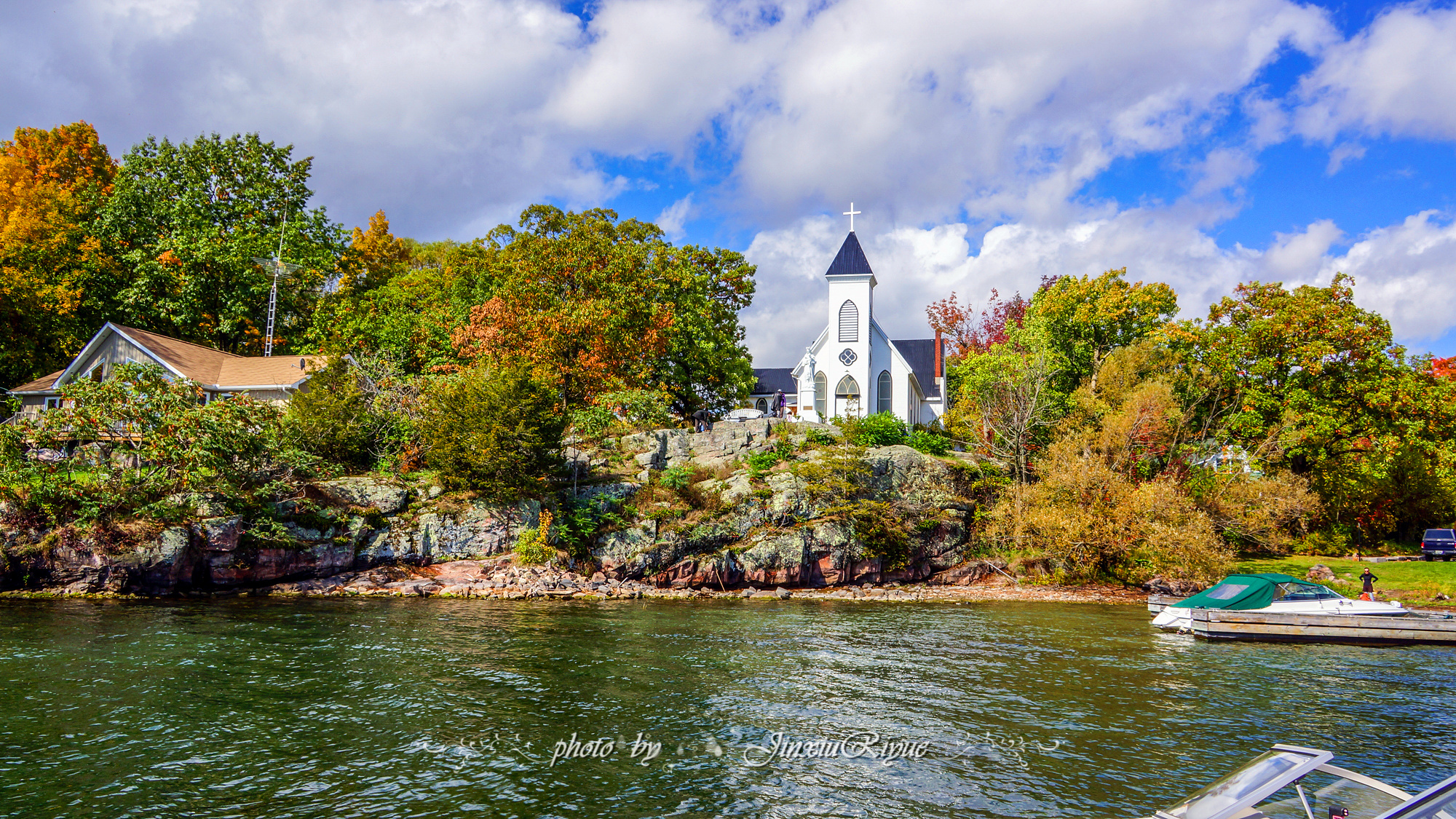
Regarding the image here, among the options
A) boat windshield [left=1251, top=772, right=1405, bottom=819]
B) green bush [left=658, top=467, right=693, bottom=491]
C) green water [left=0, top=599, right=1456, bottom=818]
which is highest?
green bush [left=658, top=467, right=693, bottom=491]

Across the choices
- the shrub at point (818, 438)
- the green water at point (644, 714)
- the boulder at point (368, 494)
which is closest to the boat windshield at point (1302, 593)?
Answer: the green water at point (644, 714)

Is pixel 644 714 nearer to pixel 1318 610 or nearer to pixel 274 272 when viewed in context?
pixel 1318 610

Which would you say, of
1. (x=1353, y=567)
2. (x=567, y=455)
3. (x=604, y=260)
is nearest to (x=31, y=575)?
(x=567, y=455)

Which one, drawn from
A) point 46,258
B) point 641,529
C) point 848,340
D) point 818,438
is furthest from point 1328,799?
point 46,258

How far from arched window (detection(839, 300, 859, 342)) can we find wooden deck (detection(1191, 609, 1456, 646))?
32159 millimetres

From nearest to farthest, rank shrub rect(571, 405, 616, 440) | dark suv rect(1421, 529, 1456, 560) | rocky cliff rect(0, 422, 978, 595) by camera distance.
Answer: rocky cliff rect(0, 422, 978, 595)
dark suv rect(1421, 529, 1456, 560)
shrub rect(571, 405, 616, 440)

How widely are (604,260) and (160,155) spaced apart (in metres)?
29.4

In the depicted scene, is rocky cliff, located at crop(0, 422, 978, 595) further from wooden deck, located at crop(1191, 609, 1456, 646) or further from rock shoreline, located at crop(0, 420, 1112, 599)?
wooden deck, located at crop(1191, 609, 1456, 646)

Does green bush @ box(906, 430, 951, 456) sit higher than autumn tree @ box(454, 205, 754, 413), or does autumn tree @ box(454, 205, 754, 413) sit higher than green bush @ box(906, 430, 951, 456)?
autumn tree @ box(454, 205, 754, 413)

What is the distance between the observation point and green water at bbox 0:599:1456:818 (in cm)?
992

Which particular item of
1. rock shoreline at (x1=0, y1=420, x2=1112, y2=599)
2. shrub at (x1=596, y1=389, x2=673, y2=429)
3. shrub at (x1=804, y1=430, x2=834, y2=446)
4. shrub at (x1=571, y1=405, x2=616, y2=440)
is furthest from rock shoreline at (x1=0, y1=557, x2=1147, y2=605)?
shrub at (x1=596, y1=389, x2=673, y2=429)

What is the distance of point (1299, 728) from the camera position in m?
13.0

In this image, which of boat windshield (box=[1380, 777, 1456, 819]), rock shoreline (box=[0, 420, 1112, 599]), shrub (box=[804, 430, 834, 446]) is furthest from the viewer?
shrub (box=[804, 430, 834, 446])

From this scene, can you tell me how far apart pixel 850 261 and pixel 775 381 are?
23.7m
